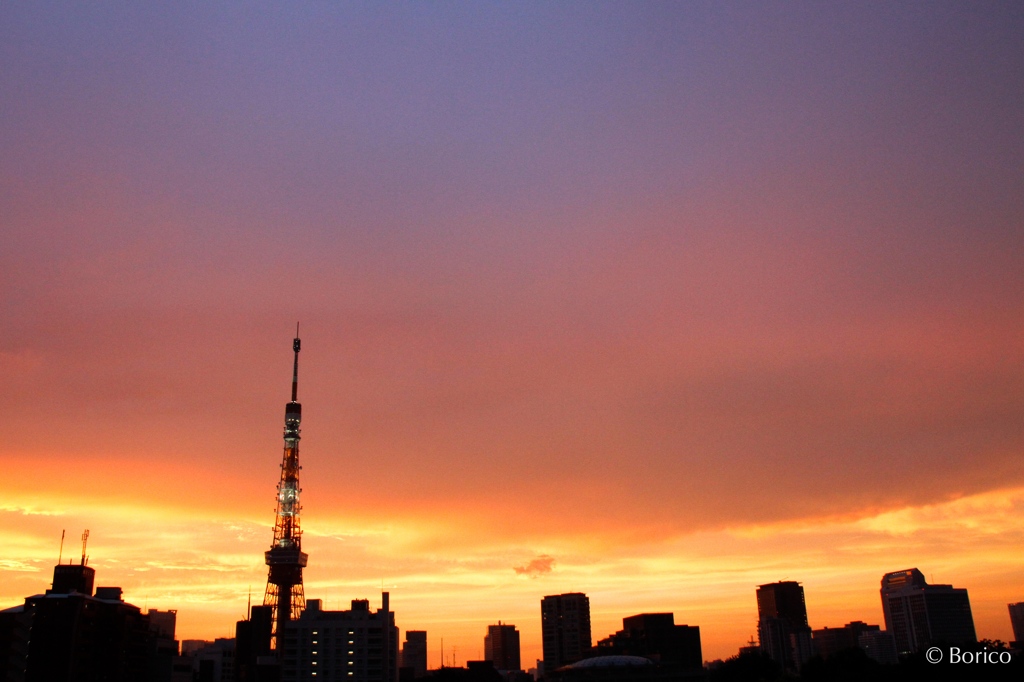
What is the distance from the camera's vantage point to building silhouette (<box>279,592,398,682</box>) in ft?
611

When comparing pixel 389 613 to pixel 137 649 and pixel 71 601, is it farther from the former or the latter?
pixel 71 601

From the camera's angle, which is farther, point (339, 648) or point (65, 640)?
point (339, 648)

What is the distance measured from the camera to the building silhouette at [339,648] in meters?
186

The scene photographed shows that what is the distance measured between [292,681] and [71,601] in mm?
50071

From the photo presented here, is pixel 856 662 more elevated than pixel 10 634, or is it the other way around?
pixel 10 634

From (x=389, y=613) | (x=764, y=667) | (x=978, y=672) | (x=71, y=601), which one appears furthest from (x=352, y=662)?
(x=978, y=672)

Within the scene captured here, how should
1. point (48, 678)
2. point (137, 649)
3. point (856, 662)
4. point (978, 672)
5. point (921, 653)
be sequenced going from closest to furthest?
1. point (978, 672)
2. point (921, 653)
3. point (856, 662)
4. point (48, 678)
5. point (137, 649)

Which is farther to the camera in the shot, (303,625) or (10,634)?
(303,625)

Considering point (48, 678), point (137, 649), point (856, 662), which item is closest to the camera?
point (856, 662)

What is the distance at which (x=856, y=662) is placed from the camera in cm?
14900

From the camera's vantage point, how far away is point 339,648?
617ft

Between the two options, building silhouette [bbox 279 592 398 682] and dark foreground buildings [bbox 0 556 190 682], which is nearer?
dark foreground buildings [bbox 0 556 190 682]

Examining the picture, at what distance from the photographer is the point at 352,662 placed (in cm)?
18712

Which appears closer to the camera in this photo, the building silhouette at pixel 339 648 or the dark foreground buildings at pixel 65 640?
the dark foreground buildings at pixel 65 640
